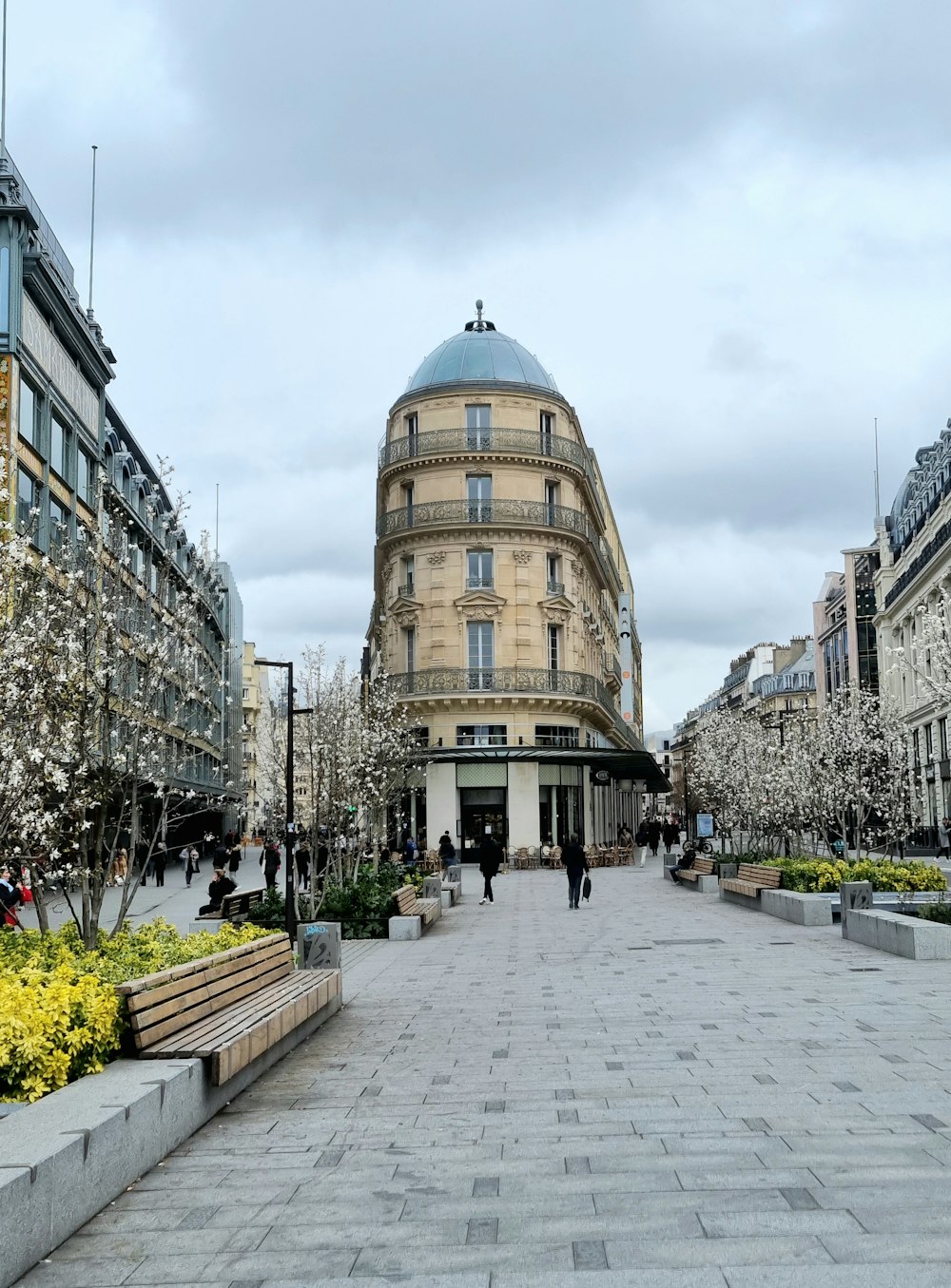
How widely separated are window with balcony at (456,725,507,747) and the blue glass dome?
13.4 m

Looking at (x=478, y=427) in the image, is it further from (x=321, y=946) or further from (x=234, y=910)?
(x=321, y=946)

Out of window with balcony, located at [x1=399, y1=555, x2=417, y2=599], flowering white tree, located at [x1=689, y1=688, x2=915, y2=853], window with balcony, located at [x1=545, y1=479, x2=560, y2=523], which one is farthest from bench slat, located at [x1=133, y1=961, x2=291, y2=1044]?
window with balcony, located at [x1=545, y1=479, x2=560, y2=523]

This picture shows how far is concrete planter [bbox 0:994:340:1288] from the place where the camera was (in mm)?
5160

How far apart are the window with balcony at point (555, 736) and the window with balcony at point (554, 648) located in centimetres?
233

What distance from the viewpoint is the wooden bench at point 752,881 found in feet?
80.0

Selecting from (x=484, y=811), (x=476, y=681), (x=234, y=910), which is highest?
(x=476, y=681)

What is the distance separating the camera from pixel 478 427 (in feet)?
165

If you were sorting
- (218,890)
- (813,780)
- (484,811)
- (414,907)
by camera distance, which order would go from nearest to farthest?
(414,907)
(218,890)
(813,780)
(484,811)

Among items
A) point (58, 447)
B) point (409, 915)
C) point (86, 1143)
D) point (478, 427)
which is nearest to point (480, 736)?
point (478, 427)

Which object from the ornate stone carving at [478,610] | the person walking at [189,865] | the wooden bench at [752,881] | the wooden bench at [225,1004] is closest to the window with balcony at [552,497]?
the ornate stone carving at [478,610]

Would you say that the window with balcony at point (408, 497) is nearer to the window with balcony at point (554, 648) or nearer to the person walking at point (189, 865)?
the window with balcony at point (554, 648)

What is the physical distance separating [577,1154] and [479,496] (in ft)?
144

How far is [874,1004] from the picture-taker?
469 inches

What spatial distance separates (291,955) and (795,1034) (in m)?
4.75
